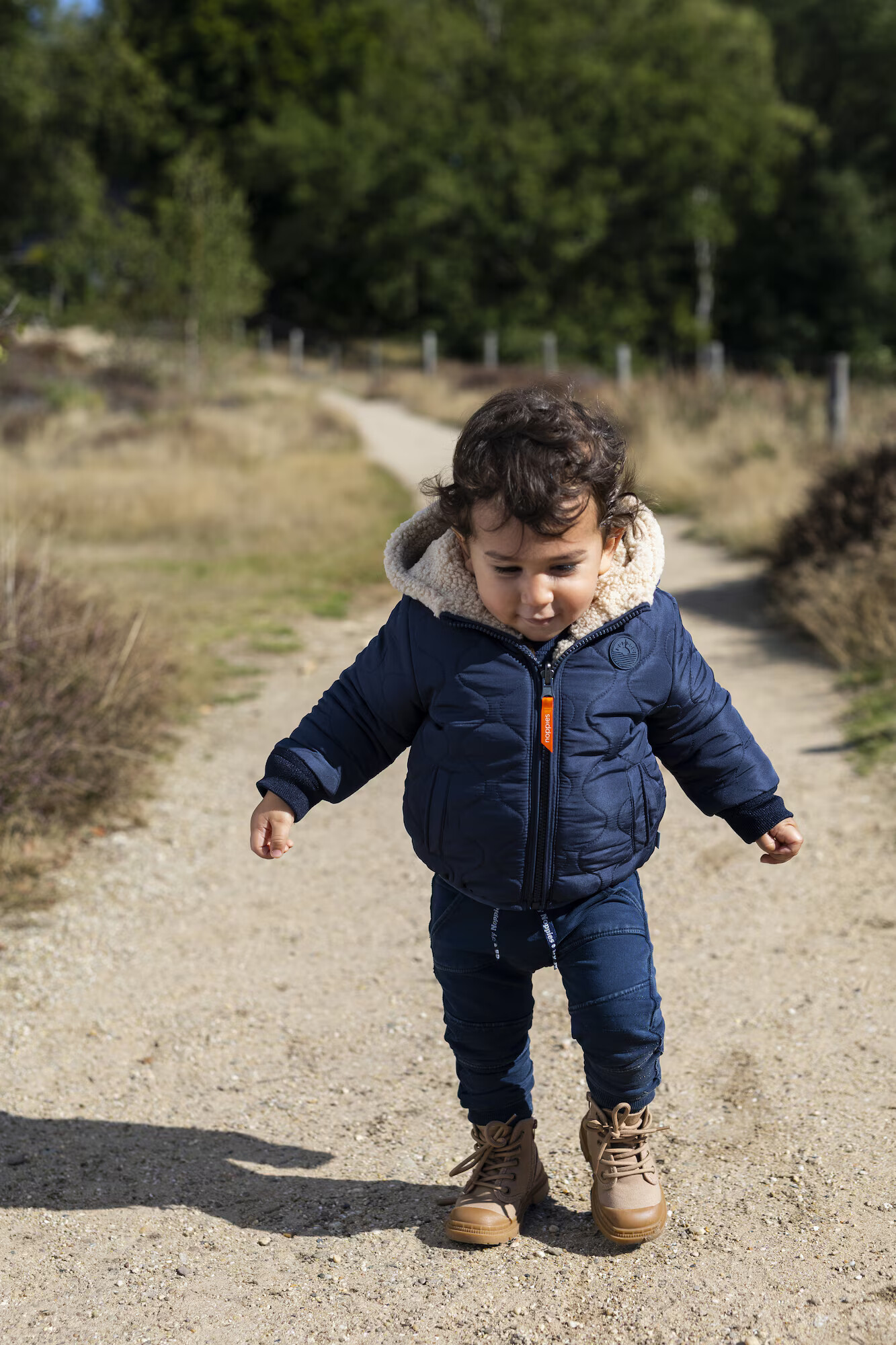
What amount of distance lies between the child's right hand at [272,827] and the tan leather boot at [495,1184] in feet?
2.17

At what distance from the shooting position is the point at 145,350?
84.2 feet

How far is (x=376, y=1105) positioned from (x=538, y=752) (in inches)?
47.9

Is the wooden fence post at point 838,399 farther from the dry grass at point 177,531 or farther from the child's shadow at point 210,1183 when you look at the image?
the child's shadow at point 210,1183

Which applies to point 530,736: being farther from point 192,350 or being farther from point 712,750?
point 192,350

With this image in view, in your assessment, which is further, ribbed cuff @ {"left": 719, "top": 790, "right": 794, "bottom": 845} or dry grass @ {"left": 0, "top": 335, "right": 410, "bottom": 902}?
dry grass @ {"left": 0, "top": 335, "right": 410, "bottom": 902}

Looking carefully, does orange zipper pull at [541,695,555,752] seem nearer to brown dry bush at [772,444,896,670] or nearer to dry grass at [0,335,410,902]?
dry grass at [0,335,410,902]

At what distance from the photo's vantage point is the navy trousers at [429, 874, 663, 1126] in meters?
2.18

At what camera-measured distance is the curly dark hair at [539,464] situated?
2041 mm

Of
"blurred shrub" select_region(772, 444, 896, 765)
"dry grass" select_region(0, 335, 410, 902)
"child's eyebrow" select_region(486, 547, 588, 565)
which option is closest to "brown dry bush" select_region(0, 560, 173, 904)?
"dry grass" select_region(0, 335, 410, 902)

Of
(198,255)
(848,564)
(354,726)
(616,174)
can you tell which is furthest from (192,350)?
(354,726)

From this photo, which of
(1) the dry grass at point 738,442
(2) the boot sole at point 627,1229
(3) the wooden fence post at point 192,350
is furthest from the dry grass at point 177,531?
(1) the dry grass at point 738,442

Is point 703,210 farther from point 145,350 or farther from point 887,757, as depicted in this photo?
point 887,757

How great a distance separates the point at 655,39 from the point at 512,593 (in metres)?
40.3

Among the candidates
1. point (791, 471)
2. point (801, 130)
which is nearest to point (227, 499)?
point (791, 471)
